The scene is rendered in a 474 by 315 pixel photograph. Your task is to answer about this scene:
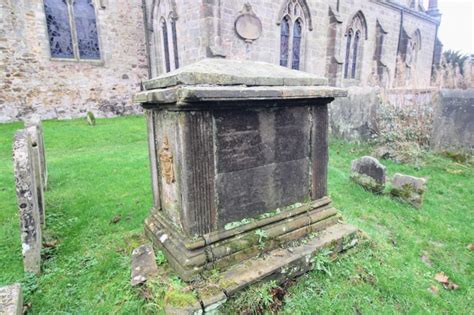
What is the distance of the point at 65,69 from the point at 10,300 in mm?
11657

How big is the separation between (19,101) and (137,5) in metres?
6.42

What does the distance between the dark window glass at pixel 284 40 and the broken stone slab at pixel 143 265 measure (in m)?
11.7

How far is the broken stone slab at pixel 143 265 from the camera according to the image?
7.19 feet

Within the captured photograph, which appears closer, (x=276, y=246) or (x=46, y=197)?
(x=276, y=246)

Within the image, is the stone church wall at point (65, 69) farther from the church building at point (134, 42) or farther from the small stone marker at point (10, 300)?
the small stone marker at point (10, 300)

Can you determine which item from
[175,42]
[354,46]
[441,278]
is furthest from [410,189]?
[354,46]

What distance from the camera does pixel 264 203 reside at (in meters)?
2.64

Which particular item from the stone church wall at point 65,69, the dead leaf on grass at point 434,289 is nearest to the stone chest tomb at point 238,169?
the dead leaf on grass at point 434,289

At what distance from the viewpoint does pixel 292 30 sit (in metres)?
12.2

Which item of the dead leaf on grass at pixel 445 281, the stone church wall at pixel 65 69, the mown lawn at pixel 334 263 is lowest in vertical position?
the dead leaf on grass at pixel 445 281

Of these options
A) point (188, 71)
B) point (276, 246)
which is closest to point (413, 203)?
point (276, 246)

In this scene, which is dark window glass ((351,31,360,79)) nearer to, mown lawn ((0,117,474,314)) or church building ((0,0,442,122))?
church building ((0,0,442,122))

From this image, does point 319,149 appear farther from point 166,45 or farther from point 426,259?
point 166,45

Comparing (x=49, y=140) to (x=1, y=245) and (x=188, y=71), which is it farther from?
(x=188, y=71)
